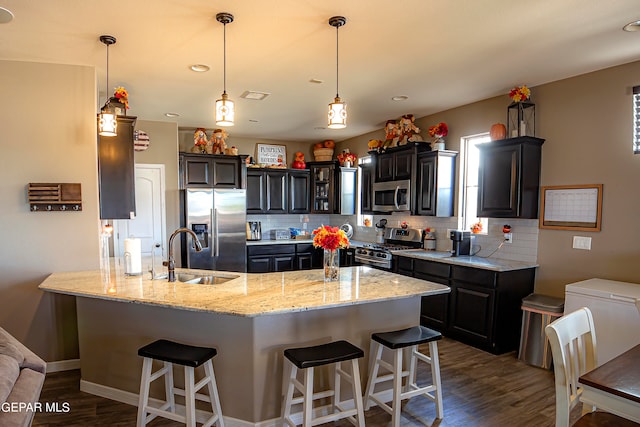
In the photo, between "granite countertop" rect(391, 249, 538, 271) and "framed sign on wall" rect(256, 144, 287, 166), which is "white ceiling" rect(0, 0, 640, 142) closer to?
"granite countertop" rect(391, 249, 538, 271)

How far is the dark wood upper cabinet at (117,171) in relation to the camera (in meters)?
3.38

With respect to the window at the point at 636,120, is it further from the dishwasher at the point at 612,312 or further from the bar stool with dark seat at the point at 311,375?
the bar stool with dark seat at the point at 311,375

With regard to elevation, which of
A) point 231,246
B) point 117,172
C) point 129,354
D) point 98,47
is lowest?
point 129,354

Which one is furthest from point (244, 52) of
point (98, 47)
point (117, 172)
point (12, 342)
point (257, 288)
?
point (12, 342)

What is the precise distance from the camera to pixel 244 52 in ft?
9.64

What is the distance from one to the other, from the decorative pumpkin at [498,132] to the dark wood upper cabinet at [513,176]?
0.11 m

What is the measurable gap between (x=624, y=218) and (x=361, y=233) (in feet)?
12.4

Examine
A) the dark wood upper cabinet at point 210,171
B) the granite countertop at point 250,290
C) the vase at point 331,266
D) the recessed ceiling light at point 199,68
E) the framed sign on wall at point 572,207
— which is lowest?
the granite countertop at point 250,290

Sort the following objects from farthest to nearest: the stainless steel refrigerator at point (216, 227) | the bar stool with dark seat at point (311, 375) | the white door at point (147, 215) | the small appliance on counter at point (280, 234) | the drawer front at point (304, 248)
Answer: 1. the small appliance on counter at point (280, 234)
2. the drawer front at point (304, 248)
3. the stainless steel refrigerator at point (216, 227)
4. the white door at point (147, 215)
5. the bar stool with dark seat at point (311, 375)

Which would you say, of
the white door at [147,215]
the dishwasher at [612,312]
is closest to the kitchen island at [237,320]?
the dishwasher at [612,312]

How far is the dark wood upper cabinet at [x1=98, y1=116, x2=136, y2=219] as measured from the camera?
338 cm

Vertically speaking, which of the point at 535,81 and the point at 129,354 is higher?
the point at 535,81

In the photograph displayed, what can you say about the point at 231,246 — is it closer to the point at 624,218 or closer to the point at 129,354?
the point at 129,354

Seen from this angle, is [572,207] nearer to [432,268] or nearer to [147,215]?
[432,268]
